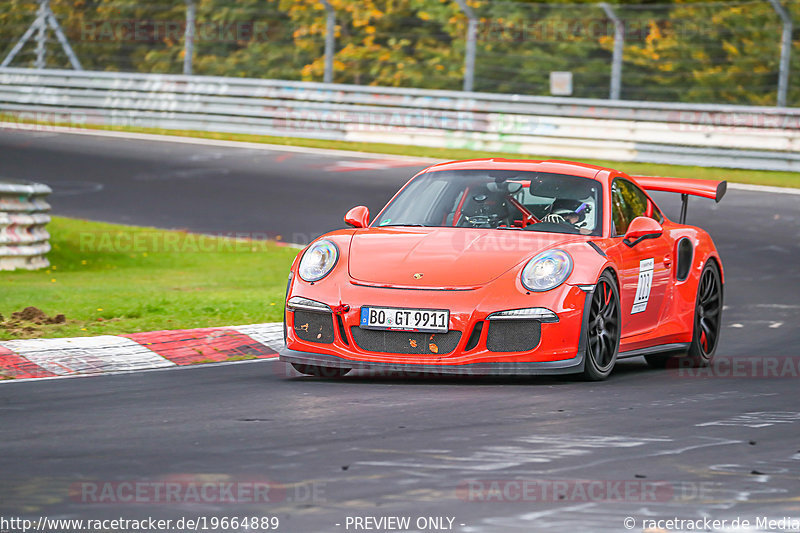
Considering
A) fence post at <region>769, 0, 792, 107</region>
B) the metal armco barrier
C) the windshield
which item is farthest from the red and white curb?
fence post at <region>769, 0, 792, 107</region>

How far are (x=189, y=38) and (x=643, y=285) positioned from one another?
19045mm

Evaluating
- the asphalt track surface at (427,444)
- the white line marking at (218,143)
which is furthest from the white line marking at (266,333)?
the white line marking at (218,143)

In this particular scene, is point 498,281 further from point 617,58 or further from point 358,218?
point 617,58

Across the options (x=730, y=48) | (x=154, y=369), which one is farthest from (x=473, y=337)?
(x=730, y=48)

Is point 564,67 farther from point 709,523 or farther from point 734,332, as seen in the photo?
point 709,523

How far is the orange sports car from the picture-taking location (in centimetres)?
748

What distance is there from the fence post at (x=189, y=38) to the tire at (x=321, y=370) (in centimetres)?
1856

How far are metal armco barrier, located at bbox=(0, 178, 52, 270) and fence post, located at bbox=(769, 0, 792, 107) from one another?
1190 cm

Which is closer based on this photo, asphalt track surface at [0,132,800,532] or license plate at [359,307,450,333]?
asphalt track surface at [0,132,800,532]

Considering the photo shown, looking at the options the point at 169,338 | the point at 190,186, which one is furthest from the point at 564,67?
the point at 169,338

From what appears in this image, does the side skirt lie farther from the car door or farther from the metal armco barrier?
the metal armco barrier

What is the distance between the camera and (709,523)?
15.0 feet

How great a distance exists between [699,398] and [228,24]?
25.1 m

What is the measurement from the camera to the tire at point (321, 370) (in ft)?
26.6
